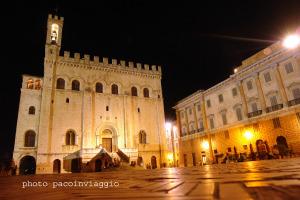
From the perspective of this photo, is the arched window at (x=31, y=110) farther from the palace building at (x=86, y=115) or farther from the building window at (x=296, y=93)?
the building window at (x=296, y=93)

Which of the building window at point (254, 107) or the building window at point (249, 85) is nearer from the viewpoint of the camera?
the building window at point (254, 107)

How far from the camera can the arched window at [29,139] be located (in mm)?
24367

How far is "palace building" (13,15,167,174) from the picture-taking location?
78.2ft

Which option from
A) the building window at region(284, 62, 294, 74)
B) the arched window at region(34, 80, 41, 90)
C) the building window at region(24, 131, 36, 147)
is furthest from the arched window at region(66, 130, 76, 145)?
the building window at region(284, 62, 294, 74)

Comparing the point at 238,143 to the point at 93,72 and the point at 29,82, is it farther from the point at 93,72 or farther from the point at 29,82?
the point at 29,82

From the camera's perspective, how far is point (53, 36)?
93.8 ft

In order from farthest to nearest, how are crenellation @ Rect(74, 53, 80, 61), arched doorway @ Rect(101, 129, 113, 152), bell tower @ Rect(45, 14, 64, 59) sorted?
crenellation @ Rect(74, 53, 80, 61) → bell tower @ Rect(45, 14, 64, 59) → arched doorway @ Rect(101, 129, 113, 152)

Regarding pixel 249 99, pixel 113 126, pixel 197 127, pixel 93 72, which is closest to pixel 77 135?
pixel 113 126

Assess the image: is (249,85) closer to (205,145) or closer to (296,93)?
(296,93)

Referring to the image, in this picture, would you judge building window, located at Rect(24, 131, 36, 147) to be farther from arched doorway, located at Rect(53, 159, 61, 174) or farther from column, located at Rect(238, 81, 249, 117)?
column, located at Rect(238, 81, 249, 117)

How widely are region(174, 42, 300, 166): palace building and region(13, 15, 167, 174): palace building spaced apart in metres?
6.54

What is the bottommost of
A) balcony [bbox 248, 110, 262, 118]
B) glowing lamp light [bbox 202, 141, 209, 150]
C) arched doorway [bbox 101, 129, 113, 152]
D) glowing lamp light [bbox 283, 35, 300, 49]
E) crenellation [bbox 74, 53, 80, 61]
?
glowing lamp light [bbox 202, 141, 209, 150]

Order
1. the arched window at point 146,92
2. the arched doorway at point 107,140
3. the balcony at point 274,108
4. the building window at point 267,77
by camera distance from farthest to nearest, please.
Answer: the arched window at point 146,92 < the arched doorway at point 107,140 < the building window at point 267,77 < the balcony at point 274,108

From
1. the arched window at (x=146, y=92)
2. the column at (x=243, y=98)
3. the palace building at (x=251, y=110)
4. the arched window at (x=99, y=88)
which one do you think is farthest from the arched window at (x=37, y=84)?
the column at (x=243, y=98)
